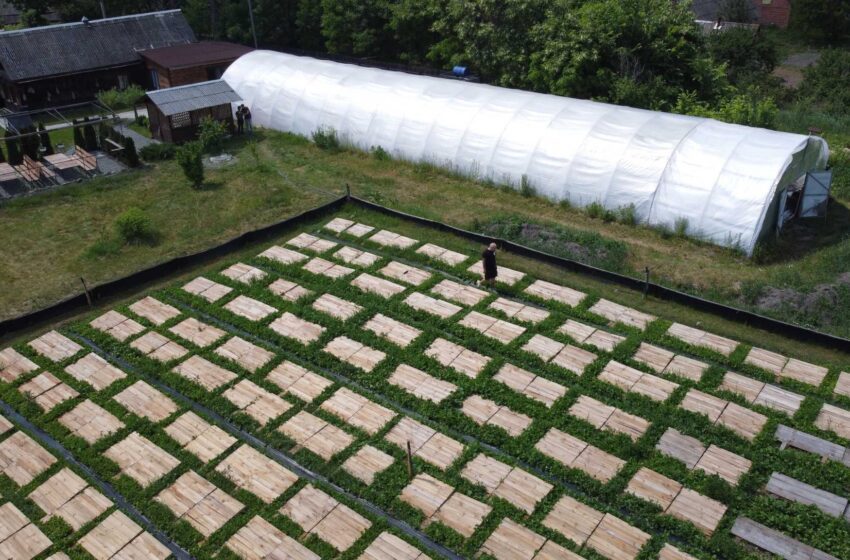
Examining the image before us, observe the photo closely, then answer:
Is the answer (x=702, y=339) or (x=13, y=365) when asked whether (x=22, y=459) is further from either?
(x=702, y=339)

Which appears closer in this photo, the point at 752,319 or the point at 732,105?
the point at 752,319

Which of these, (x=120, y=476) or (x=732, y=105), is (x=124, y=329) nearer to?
(x=120, y=476)

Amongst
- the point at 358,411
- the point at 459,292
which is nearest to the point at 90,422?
the point at 358,411

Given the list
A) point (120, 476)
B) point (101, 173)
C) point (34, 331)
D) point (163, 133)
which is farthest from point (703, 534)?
point (163, 133)

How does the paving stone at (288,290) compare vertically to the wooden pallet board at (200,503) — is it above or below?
above

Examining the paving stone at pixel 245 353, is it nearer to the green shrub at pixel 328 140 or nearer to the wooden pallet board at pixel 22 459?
the wooden pallet board at pixel 22 459

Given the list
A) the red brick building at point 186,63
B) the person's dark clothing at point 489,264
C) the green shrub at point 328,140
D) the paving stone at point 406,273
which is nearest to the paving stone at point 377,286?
the paving stone at point 406,273
